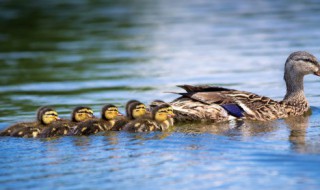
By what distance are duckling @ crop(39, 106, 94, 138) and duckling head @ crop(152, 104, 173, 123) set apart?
73 cm

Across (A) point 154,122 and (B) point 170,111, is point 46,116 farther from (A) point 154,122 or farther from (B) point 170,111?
(B) point 170,111

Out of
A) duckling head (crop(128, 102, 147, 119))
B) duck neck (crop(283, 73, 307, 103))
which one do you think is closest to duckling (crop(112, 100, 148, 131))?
duckling head (crop(128, 102, 147, 119))

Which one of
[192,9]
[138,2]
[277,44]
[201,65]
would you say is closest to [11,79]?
[201,65]

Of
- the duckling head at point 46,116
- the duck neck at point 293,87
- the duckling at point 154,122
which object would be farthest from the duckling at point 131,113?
the duck neck at point 293,87

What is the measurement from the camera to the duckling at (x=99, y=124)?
11047mm

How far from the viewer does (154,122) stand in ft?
37.0

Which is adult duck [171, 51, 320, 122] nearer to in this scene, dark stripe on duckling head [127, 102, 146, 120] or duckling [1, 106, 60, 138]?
dark stripe on duckling head [127, 102, 146, 120]

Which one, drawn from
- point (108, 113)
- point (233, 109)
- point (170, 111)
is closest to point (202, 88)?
point (233, 109)

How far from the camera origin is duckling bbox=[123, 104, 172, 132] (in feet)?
36.7

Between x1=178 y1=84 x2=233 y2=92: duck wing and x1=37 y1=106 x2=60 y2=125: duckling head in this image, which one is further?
x1=178 y1=84 x2=233 y2=92: duck wing

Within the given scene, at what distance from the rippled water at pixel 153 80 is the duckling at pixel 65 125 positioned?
0.19 meters

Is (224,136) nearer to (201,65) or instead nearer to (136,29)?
(201,65)

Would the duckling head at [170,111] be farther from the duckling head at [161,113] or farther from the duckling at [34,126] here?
the duckling at [34,126]

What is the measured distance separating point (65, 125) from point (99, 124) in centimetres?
38
